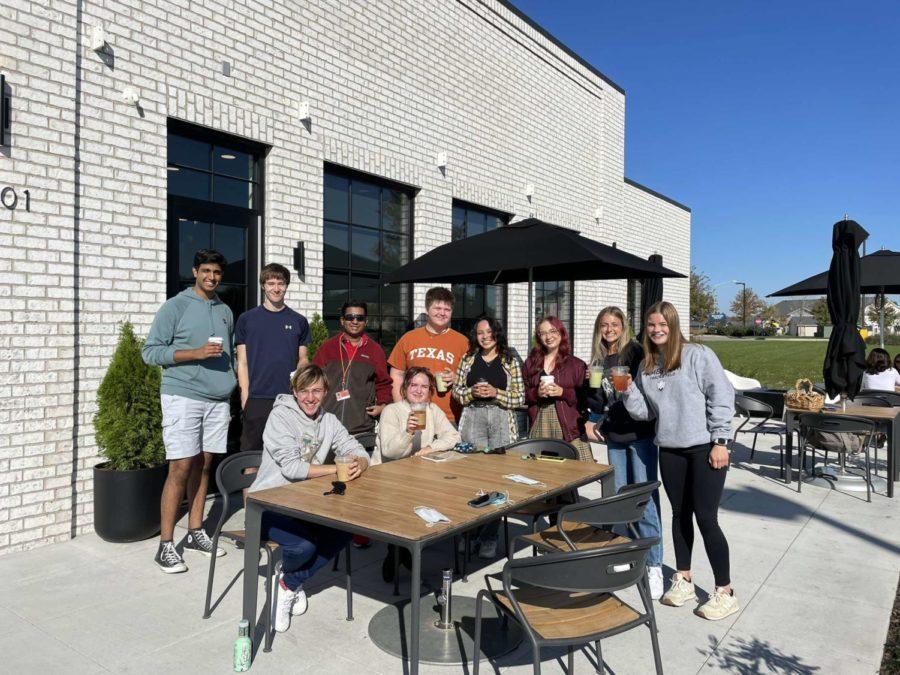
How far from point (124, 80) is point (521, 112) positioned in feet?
19.4

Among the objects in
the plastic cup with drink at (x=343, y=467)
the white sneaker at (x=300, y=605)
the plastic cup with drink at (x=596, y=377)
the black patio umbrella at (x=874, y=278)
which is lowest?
the white sneaker at (x=300, y=605)

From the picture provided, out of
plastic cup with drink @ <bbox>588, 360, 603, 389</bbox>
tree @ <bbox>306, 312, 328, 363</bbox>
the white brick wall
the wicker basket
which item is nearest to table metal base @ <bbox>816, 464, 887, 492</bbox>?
the wicker basket

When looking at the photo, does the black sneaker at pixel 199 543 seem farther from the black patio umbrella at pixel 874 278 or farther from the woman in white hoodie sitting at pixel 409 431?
the black patio umbrella at pixel 874 278

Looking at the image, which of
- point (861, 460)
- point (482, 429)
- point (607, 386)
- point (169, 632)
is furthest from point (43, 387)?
point (861, 460)

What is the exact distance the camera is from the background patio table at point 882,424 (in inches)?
249

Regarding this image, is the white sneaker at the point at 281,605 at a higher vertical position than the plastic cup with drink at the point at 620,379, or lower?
lower

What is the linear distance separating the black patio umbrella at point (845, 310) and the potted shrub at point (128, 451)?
6009mm

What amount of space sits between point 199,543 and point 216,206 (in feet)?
9.39

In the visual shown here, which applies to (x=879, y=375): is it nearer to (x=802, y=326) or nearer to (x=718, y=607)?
(x=718, y=607)

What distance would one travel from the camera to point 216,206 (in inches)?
226

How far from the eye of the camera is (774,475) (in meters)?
7.11

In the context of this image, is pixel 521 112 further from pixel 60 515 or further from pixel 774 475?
pixel 60 515

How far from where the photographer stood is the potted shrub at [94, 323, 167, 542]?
180 inches

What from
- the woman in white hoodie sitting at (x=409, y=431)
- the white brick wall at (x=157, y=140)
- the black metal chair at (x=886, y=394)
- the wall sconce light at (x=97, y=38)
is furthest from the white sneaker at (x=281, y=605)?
the black metal chair at (x=886, y=394)
